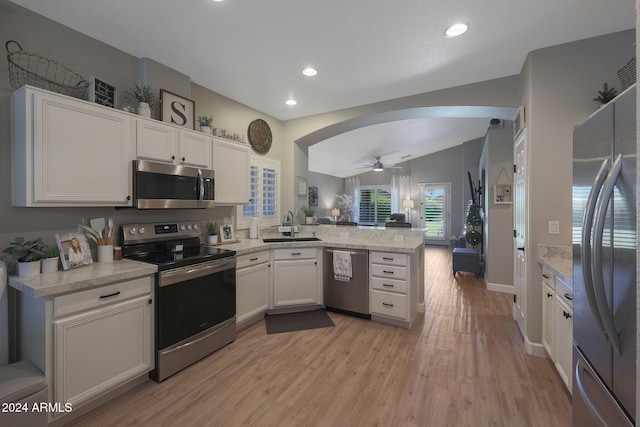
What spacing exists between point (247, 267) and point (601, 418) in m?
2.67

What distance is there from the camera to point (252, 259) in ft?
9.82

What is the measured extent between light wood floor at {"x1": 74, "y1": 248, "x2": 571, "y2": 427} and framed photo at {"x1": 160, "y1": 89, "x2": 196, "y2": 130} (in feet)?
7.40

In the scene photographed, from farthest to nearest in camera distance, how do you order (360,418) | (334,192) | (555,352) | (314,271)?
(334,192), (314,271), (555,352), (360,418)

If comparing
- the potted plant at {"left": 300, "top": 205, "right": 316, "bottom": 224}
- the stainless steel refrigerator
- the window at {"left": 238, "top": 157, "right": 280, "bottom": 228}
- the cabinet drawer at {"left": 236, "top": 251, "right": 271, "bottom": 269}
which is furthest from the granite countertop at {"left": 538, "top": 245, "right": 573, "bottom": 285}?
the window at {"left": 238, "top": 157, "right": 280, "bottom": 228}

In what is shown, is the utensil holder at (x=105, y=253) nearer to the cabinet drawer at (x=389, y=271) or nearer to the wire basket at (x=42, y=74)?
the wire basket at (x=42, y=74)

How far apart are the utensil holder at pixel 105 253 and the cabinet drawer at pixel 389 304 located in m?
2.57

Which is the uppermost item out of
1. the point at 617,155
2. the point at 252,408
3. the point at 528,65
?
the point at 528,65

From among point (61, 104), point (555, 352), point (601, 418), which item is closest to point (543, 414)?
point (555, 352)

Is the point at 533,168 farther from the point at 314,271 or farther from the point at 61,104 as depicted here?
the point at 61,104

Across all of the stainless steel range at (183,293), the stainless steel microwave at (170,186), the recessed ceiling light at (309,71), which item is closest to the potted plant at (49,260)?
the stainless steel range at (183,293)

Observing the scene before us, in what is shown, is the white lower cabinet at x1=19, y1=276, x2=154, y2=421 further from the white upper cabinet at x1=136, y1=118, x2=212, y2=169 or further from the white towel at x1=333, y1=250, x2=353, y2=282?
the white towel at x1=333, y1=250, x2=353, y2=282

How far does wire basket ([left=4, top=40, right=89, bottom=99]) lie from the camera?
6.00 feet

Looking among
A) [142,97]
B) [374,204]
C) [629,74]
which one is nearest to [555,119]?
[629,74]

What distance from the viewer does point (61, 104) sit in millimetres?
1824
